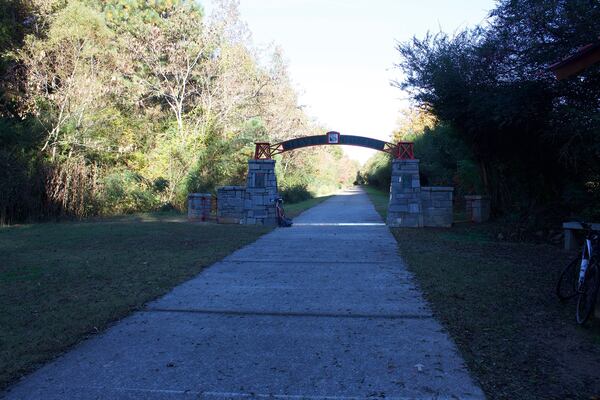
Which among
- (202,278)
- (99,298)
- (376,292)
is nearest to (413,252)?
(376,292)

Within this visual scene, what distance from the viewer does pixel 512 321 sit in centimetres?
513

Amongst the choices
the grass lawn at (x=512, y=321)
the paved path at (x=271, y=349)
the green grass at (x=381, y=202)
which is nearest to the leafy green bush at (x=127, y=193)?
the green grass at (x=381, y=202)

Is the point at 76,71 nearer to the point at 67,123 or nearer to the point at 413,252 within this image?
the point at 67,123

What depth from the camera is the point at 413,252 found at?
391 inches

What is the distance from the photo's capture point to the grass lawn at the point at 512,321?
3.66 meters

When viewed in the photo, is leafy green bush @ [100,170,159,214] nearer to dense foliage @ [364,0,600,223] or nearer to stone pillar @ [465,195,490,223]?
dense foliage @ [364,0,600,223]

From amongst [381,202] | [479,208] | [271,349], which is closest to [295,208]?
[381,202]

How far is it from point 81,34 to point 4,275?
15.9 m

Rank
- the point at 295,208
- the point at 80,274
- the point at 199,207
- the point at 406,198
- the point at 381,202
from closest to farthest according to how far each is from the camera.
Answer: the point at 80,274, the point at 406,198, the point at 199,207, the point at 295,208, the point at 381,202

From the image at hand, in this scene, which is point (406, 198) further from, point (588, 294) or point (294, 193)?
point (294, 193)

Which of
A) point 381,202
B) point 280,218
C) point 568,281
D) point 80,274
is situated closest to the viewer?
point 568,281

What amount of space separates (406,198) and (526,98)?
5807mm

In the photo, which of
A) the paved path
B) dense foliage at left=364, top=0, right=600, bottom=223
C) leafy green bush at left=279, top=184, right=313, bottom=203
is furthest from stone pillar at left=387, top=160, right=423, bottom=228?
leafy green bush at left=279, top=184, right=313, bottom=203

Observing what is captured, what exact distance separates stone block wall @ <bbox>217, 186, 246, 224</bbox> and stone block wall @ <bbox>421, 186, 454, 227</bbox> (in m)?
6.01
